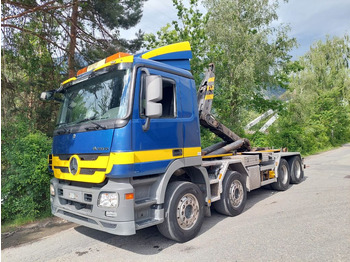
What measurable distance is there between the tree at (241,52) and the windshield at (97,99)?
396 inches

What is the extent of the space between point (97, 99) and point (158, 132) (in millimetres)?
1076

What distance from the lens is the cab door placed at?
3.53 m

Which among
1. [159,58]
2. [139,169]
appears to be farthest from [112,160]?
[159,58]

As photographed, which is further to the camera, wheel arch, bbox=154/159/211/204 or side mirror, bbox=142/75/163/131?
wheel arch, bbox=154/159/211/204

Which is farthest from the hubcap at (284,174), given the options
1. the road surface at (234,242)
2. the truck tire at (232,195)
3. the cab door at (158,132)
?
the cab door at (158,132)

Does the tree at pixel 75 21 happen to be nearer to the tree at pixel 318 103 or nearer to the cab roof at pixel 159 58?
the cab roof at pixel 159 58

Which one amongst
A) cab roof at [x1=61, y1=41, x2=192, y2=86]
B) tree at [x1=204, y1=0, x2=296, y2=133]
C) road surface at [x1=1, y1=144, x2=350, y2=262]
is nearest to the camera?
road surface at [x1=1, y1=144, x2=350, y2=262]

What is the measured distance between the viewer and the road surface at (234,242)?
351 centimetres

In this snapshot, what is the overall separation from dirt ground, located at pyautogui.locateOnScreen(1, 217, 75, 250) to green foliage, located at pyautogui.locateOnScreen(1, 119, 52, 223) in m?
0.32

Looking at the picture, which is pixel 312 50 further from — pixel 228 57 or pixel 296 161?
pixel 296 161

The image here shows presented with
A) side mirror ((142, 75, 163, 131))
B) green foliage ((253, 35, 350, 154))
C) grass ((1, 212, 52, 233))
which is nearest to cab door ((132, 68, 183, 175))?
side mirror ((142, 75, 163, 131))

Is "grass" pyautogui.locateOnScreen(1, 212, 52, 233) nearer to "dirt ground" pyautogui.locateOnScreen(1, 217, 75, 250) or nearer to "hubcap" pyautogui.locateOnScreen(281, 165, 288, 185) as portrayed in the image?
"dirt ground" pyautogui.locateOnScreen(1, 217, 75, 250)

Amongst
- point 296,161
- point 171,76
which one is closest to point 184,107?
point 171,76

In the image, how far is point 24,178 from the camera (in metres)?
5.46
